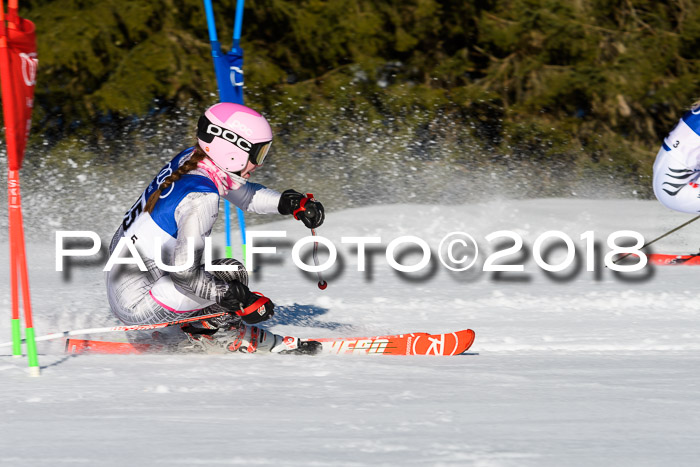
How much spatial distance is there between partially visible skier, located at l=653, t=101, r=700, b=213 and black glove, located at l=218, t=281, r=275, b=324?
3.30 m

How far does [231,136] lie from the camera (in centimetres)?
349

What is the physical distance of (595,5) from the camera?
13.0 metres

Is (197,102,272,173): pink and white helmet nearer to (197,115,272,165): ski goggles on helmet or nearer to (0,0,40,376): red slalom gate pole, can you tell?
(197,115,272,165): ski goggles on helmet

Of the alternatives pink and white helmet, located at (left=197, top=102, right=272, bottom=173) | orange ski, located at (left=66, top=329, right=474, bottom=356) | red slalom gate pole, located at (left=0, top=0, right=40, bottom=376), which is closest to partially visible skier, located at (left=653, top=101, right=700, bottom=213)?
orange ski, located at (left=66, top=329, right=474, bottom=356)

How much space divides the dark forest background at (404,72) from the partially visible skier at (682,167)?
21.3ft

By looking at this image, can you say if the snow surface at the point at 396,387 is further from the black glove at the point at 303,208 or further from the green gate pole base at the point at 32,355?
the black glove at the point at 303,208

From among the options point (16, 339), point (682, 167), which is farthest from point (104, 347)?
point (682, 167)

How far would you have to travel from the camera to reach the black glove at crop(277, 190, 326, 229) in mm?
3797

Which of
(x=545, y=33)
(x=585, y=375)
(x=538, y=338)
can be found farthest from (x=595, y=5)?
(x=585, y=375)

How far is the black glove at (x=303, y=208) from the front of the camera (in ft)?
12.5

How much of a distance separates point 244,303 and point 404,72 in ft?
33.2

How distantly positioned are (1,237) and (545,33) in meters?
8.18

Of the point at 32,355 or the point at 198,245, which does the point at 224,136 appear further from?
the point at 32,355

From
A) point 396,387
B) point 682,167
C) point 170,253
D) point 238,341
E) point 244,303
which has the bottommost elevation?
point 396,387
